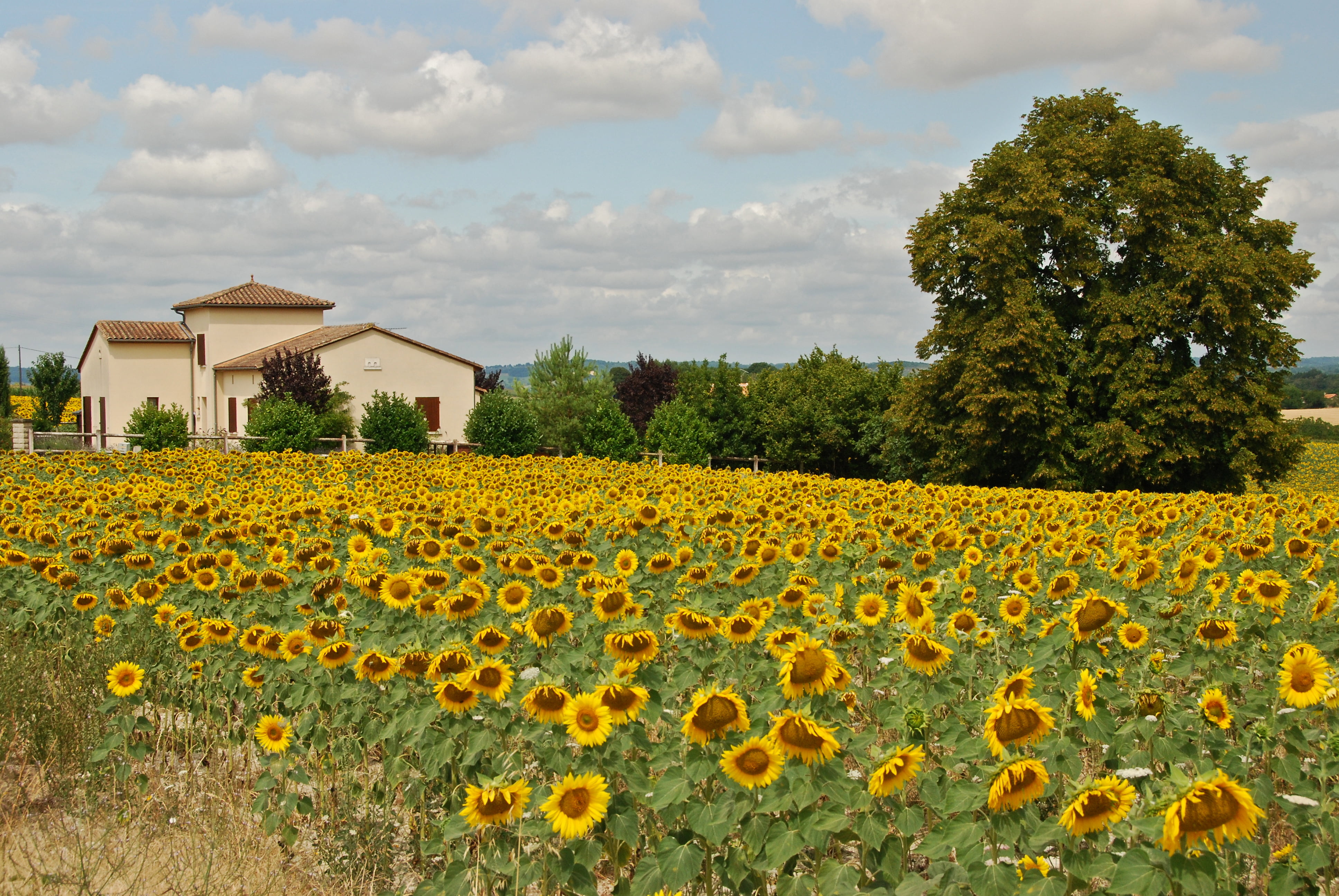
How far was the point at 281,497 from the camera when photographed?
32.7ft

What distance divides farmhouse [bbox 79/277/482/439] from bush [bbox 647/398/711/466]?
9.72 m

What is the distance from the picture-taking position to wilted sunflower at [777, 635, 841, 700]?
3428 mm

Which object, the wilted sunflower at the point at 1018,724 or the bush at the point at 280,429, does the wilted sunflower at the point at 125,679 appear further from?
the bush at the point at 280,429

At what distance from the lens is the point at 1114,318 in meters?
30.4

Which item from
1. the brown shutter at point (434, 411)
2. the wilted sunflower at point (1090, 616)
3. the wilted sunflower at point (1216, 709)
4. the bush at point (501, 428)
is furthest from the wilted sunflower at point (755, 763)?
the brown shutter at point (434, 411)

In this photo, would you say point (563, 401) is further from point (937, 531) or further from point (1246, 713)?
point (1246, 713)

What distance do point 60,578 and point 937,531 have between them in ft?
19.0

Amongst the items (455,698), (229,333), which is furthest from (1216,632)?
(229,333)

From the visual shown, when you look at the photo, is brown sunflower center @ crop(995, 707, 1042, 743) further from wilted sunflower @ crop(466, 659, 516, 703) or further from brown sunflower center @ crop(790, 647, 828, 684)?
wilted sunflower @ crop(466, 659, 516, 703)

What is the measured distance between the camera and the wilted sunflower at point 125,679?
198 inches

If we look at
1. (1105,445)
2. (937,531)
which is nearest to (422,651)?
(937,531)

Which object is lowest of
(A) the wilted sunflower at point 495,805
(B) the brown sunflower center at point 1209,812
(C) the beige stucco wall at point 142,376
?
(A) the wilted sunflower at point 495,805

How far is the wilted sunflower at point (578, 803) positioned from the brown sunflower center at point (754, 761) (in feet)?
1.58

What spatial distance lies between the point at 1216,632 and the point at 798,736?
7.61ft
